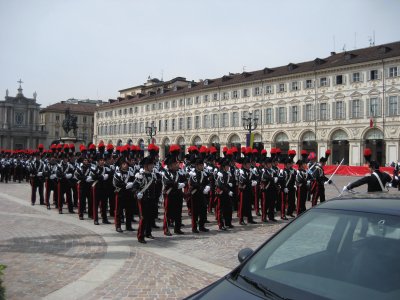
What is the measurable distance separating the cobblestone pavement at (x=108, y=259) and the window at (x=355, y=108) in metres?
40.2

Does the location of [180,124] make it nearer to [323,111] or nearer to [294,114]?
[294,114]

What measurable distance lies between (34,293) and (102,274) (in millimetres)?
1161

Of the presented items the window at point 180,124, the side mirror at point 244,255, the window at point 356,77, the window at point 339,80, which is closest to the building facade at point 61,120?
the window at point 180,124

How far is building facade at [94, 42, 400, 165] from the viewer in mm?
46156

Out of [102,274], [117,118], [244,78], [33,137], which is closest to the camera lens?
[102,274]

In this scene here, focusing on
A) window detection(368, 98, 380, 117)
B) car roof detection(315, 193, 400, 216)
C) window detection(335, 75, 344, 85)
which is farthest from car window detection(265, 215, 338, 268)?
window detection(335, 75, 344, 85)

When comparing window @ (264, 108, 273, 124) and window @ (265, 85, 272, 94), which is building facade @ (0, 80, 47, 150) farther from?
window @ (265, 85, 272, 94)

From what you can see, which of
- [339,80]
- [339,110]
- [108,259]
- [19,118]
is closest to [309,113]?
[339,110]

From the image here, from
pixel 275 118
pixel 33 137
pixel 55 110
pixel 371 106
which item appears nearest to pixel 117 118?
pixel 33 137

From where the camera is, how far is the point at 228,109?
62938mm

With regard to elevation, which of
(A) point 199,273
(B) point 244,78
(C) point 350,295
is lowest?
(A) point 199,273

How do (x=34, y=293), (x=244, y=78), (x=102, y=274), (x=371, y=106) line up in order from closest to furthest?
(x=34, y=293), (x=102, y=274), (x=371, y=106), (x=244, y=78)

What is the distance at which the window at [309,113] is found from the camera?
5255cm

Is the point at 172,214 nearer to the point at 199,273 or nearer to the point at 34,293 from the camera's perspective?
the point at 199,273
